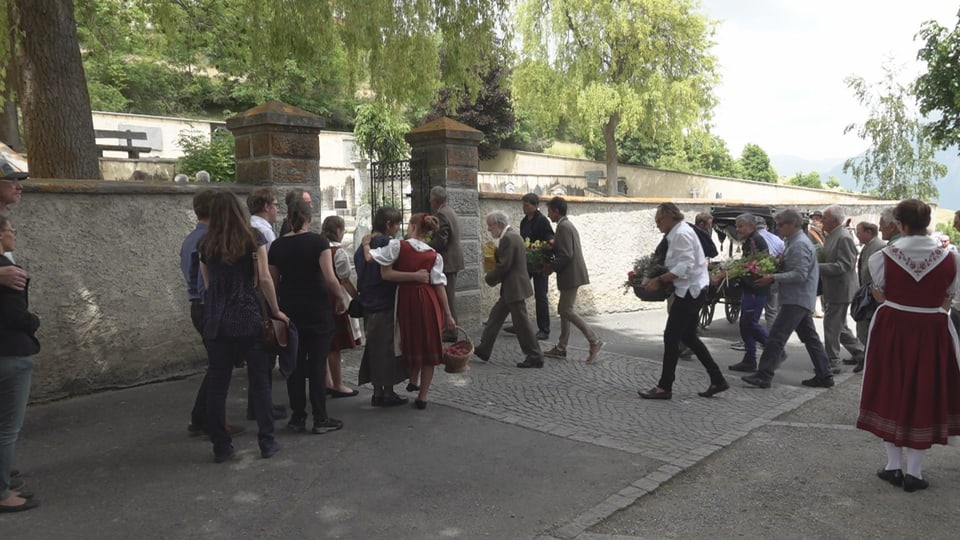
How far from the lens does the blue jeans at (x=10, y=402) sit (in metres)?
4.14

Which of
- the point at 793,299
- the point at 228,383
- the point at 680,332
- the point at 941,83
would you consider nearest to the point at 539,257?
the point at 680,332

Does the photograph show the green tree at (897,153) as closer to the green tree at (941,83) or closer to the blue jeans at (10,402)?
the green tree at (941,83)

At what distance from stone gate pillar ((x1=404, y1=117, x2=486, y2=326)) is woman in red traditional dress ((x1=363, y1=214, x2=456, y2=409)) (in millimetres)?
3796

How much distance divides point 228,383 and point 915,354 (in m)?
4.61

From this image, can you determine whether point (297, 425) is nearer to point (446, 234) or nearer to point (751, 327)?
point (446, 234)

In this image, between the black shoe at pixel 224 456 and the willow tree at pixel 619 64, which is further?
the willow tree at pixel 619 64

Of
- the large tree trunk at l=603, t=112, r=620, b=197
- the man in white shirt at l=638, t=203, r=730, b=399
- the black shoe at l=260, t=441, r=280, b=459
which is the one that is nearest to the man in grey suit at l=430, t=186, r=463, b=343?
the man in white shirt at l=638, t=203, r=730, b=399

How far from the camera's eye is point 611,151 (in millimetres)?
36094

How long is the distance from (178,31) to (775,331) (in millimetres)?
10277

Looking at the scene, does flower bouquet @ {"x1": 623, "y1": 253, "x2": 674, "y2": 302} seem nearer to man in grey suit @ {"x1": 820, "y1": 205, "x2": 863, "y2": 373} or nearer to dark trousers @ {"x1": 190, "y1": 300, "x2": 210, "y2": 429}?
man in grey suit @ {"x1": 820, "y1": 205, "x2": 863, "y2": 373}

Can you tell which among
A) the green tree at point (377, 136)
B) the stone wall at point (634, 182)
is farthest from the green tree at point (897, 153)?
the green tree at point (377, 136)

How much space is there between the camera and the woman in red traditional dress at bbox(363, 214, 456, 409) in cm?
611

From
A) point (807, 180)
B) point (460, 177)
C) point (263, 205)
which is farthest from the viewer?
point (807, 180)

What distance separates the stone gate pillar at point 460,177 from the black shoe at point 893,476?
20.0 ft
